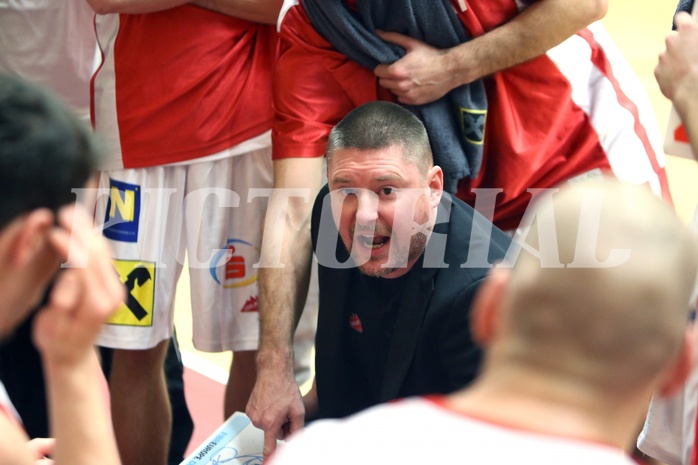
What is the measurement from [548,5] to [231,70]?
792mm

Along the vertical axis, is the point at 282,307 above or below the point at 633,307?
below

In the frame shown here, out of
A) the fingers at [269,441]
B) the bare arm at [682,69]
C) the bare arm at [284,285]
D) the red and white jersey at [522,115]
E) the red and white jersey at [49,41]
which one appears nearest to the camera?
the bare arm at [682,69]

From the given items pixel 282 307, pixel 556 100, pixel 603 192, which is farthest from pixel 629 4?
pixel 603 192

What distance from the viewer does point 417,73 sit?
6.82ft

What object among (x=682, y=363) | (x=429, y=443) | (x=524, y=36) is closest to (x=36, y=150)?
(x=429, y=443)

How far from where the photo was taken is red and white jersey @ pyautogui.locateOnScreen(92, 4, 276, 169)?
7.49 feet

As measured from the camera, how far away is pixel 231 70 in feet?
7.66

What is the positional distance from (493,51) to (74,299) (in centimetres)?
133

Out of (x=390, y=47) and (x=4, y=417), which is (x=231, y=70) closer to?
(x=390, y=47)

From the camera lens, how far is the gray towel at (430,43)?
6.78 ft

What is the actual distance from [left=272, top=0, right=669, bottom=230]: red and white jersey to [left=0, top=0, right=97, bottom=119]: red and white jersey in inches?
25.3

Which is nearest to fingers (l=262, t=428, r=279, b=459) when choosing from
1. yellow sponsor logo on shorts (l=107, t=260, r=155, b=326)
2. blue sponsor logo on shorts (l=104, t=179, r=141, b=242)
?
yellow sponsor logo on shorts (l=107, t=260, r=155, b=326)

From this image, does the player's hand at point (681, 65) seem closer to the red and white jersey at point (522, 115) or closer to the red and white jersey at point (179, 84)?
the red and white jersey at point (522, 115)

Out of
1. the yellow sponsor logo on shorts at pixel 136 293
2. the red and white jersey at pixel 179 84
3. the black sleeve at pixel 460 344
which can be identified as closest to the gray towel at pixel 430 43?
the red and white jersey at pixel 179 84
